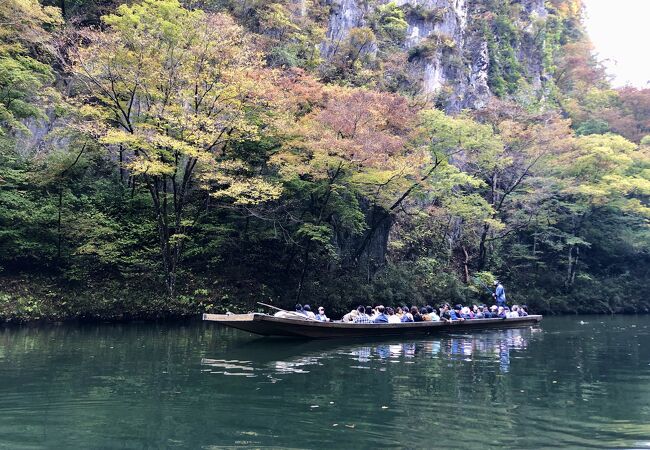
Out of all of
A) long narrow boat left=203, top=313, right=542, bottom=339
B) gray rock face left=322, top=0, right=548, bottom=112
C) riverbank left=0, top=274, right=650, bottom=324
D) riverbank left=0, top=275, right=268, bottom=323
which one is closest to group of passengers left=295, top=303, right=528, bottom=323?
long narrow boat left=203, top=313, right=542, bottom=339

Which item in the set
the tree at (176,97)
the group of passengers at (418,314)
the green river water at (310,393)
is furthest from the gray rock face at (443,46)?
the green river water at (310,393)

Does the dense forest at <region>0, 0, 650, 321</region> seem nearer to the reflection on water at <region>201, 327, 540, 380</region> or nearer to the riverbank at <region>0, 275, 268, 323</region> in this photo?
the riverbank at <region>0, 275, 268, 323</region>

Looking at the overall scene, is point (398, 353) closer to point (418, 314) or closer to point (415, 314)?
point (418, 314)

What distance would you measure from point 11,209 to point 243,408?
14.8 meters

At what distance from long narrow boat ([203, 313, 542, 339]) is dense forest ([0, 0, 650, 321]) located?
496 centimetres

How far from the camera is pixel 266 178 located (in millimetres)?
20234

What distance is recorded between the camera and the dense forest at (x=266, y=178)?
60.2 ft

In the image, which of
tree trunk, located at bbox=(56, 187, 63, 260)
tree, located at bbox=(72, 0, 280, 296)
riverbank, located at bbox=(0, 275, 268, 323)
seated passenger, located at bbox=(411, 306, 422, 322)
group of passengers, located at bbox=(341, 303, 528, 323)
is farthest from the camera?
tree trunk, located at bbox=(56, 187, 63, 260)

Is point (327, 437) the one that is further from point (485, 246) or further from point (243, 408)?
point (485, 246)

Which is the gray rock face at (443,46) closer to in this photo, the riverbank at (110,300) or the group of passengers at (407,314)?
the group of passengers at (407,314)

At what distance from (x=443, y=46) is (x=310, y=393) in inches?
1210

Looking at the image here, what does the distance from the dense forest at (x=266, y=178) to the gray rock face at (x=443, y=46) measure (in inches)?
24.5

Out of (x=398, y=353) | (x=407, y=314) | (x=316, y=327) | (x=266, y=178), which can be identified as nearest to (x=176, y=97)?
(x=266, y=178)

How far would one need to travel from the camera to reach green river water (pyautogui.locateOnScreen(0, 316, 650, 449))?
6.09m
